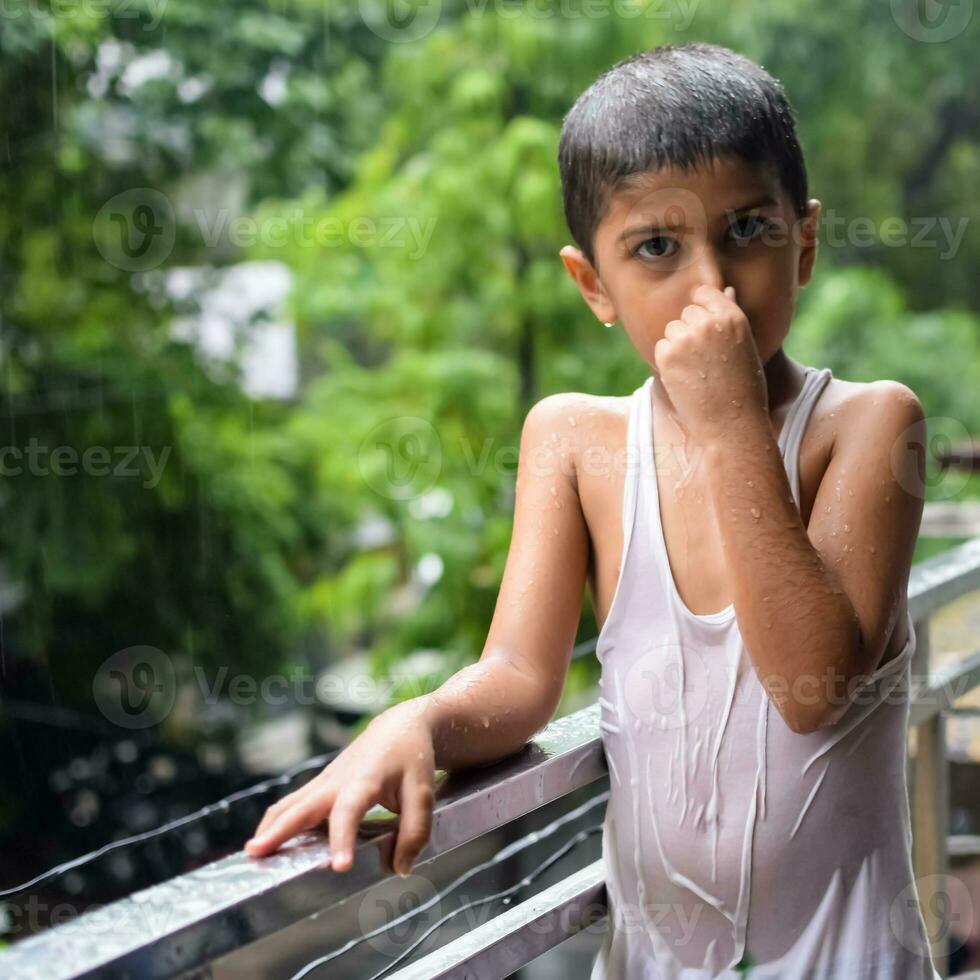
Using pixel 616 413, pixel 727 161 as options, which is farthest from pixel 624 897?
pixel 727 161

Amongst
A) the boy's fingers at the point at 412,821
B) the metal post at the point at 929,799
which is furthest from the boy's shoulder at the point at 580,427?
the metal post at the point at 929,799

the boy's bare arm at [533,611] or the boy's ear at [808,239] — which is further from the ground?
the boy's ear at [808,239]

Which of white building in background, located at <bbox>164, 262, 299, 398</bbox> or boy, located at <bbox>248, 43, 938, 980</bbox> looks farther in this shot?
white building in background, located at <bbox>164, 262, 299, 398</bbox>

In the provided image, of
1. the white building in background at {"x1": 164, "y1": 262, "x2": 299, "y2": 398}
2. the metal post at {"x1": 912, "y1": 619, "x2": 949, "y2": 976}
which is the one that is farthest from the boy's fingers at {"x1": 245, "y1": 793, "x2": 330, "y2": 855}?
Result: the white building in background at {"x1": 164, "y1": 262, "x2": 299, "y2": 398}

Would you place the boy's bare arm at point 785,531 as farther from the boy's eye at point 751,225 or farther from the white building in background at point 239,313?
the white building in background at point 239,313

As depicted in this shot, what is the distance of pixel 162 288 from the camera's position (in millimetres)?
3982

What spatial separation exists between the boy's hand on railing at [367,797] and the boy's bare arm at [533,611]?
91 mm

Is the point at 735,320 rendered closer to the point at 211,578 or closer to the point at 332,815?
the point at 332,815

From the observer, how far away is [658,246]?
887 mm

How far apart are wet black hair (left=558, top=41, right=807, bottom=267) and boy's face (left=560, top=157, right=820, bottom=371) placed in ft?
0.05

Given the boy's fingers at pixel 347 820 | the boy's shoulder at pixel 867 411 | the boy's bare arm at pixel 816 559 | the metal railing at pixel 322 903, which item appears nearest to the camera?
the metal railing at pixel 322 903

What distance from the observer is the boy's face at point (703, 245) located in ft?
2.83

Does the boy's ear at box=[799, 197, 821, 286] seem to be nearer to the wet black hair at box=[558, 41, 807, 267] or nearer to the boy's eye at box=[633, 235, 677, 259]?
the wet black hair at box=[558, 41, 807, 267]

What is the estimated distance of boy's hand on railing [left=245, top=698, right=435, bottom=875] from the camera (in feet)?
2.24
